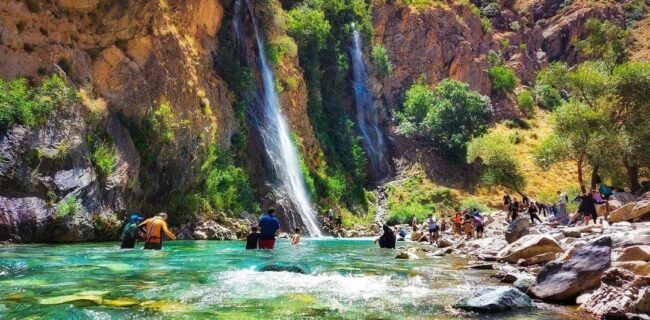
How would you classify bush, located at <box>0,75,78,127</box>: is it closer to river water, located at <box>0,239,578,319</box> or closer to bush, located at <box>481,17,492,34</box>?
river water, located at <box>0,239,578,319</box>

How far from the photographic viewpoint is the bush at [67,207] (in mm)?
17375

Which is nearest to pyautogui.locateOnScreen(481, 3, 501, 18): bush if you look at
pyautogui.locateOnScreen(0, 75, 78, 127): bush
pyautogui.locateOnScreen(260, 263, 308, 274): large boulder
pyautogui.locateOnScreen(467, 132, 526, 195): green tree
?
pyautogui.locateOnScreen(467, 132, 526, 195): green tree

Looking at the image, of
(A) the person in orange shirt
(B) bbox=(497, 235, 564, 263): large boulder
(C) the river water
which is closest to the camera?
(C) the river water

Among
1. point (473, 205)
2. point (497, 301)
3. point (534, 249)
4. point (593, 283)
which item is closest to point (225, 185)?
point (534, 249)

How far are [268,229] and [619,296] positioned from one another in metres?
11.8

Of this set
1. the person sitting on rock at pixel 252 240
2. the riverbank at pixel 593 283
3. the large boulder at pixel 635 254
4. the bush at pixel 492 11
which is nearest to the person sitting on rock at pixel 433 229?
the person sitting on rock at pixel 252 240

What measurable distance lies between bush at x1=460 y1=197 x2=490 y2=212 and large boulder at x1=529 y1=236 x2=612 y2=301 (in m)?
39.1

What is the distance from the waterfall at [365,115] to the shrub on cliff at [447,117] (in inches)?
183

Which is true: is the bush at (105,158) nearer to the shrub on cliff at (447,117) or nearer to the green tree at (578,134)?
the green tree at (578,134)

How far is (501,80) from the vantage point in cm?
6900

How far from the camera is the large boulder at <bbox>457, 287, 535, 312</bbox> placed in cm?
700

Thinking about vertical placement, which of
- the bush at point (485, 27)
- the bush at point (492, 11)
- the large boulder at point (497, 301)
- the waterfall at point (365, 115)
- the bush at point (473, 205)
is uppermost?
the bush at point (492, 11)

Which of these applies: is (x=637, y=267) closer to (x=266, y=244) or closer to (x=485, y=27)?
(x=266, y=244)

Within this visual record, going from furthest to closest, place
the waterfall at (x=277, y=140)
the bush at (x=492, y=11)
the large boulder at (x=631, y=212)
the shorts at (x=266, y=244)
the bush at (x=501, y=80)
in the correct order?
the bush at (x=492, y=11) < the bush at (x=501, y=80) < the waterfall at (x=277, y=140) < the large boulder at (x=631, y=212) < the shorts at (x=266, y=244)
